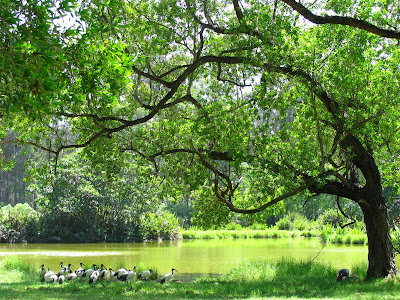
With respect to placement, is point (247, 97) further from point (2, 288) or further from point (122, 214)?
point (122, 214)

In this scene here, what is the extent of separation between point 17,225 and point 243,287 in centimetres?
2477

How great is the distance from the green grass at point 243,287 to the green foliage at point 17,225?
59.2 ft

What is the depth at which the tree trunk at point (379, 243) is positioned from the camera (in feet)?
37.9

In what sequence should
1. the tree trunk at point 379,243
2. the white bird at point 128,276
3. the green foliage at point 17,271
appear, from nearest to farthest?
the tree trunk at point 379,243, the white bird at point 128,276, the green foliage at point 17,271

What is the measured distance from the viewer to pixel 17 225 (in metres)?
31.8

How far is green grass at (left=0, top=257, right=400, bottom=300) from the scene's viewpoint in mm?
9828

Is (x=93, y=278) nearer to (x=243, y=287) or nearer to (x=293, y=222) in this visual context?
(x=243, y=287)

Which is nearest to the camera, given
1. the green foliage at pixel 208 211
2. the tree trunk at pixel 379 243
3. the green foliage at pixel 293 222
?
the tree trunk at pixel 379 243

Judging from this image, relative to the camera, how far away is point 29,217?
1261 inches

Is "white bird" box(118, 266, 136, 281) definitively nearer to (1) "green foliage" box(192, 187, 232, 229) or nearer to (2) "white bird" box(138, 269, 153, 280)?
(2) "white bird" box(138, 269, 153, 280)

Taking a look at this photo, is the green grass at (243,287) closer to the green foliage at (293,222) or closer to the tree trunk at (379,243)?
the tree trunk at (379,243)

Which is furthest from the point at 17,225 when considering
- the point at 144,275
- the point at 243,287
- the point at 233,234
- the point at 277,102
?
the point at 277,102

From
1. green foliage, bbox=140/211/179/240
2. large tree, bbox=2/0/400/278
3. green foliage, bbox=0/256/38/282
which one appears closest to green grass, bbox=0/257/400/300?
green foliage, bbox=0/256/38/282

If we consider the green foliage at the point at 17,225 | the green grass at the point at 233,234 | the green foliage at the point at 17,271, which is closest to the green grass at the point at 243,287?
the green foliage at the point at 17,271
